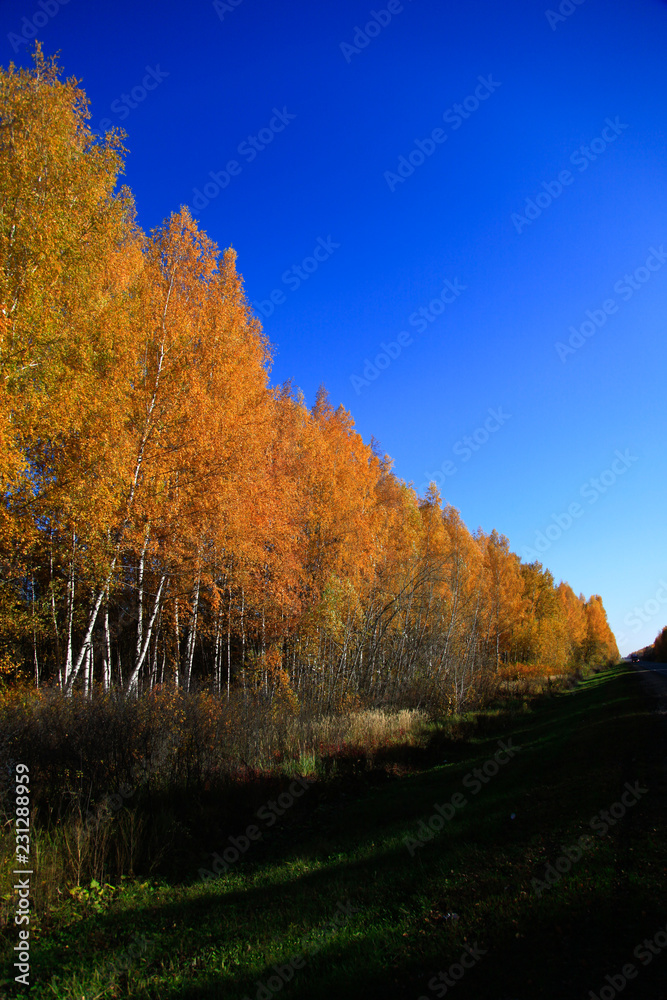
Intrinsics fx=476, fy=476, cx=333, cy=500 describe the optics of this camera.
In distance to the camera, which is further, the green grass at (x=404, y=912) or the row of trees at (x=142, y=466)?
the row of trees at (x=142, y=466)

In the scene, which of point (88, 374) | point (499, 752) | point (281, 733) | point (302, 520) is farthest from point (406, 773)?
point (88, 374)

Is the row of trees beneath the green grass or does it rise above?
above

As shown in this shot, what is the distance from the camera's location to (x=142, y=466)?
10164mm

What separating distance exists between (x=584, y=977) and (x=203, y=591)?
36.3 feet

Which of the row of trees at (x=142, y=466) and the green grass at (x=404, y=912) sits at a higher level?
the row of trees at (x=142, y=466)

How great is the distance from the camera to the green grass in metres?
3.57

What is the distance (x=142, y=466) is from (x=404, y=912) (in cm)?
871

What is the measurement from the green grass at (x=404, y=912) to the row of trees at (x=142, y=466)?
475cm

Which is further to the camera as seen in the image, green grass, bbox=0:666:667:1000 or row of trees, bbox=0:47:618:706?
row of trees, bbox=0:47:618:706

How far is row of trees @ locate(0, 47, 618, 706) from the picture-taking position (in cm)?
783

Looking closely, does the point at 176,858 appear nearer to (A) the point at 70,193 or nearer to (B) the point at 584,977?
(B) the point at 584,977

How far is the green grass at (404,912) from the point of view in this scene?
357cm

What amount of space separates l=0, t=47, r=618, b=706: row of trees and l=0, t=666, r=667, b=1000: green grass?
4745 mm

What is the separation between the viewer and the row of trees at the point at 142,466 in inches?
308
